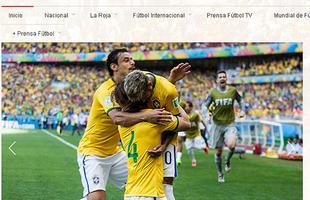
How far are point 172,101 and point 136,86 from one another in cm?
48

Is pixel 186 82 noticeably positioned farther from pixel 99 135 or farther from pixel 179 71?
pixel 179 71

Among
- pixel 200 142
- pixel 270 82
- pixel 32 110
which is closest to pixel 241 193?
pixel 200 142

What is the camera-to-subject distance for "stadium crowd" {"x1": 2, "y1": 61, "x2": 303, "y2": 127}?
60.5 feet

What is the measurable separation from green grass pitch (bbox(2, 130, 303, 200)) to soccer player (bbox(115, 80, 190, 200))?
3.08 m

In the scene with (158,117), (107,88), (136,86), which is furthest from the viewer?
(107,88)

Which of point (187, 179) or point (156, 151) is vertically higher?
point (156, 151)

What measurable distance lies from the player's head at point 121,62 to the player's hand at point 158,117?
0.93 metres

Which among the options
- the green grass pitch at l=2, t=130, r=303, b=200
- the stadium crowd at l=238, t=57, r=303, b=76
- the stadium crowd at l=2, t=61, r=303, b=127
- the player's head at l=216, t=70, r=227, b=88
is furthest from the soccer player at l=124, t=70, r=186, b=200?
the stadium crowd at l=238, t=57, r=303, b=76

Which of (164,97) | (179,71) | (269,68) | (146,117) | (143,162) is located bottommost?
(143,162)

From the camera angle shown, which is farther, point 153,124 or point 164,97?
point 164,97

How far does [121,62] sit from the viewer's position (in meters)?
4.27

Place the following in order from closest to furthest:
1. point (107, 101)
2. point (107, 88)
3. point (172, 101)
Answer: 1. point (172, 101)
2. point (107, 101)
3. point (107, 88)

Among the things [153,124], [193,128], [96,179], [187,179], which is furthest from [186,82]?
[153,124]
